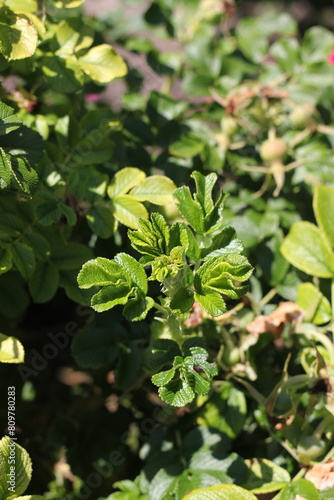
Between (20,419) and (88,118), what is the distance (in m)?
0.68

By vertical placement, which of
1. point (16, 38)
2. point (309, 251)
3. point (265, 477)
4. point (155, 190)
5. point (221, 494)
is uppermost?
point (16, 38)

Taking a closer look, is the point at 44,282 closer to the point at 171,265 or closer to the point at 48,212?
the point at 48,212

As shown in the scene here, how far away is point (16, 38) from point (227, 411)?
761mm

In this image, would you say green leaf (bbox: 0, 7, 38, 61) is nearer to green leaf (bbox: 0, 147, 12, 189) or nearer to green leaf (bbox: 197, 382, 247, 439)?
green leaf (bbox: 0, 147, 12, 189)

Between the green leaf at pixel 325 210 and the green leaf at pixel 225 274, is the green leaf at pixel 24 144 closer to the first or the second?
the green leaf at pixel 225 274

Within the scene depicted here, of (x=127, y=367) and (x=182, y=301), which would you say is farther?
(x=127, y=367)

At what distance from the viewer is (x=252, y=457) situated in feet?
3.99

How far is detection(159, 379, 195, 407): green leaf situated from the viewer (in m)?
0.83

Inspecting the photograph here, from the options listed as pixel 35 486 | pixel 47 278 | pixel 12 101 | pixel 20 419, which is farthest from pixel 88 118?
pixel 35 486

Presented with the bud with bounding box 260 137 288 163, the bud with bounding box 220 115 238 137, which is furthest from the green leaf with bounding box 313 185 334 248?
the bud with bounding box 220 115 238 137

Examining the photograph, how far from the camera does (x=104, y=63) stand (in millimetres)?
1167

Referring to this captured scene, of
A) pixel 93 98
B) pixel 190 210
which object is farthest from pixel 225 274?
pixel 93 98

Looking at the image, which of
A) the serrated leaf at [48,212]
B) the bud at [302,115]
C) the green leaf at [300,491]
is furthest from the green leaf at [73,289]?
the bud at [302,115]

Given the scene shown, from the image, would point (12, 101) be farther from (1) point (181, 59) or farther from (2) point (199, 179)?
(1) point (181, 59)
